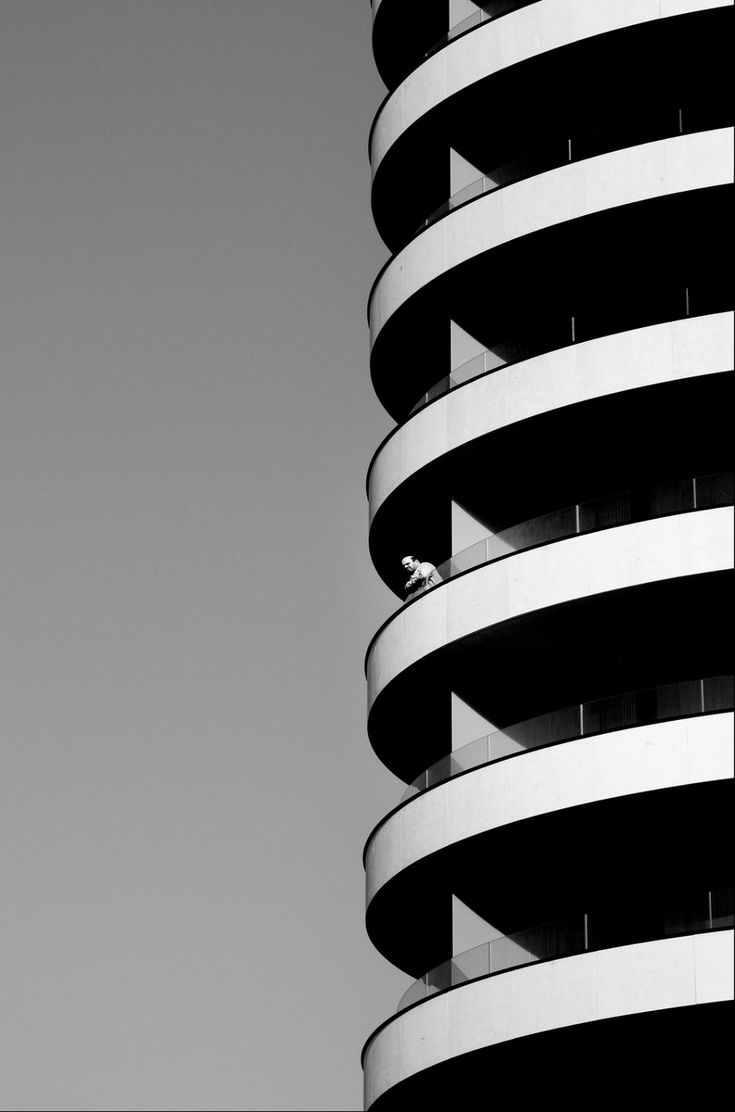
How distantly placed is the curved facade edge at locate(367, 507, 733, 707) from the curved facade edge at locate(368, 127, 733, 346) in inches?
255

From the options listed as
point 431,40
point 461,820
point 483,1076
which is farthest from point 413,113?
point 483,1076

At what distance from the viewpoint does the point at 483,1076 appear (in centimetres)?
3906

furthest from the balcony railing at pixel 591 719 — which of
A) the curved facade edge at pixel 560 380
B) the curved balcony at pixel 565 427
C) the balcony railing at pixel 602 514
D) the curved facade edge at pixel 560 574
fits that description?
the curved facade edge at pixel 560 380

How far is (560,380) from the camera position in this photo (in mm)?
41312

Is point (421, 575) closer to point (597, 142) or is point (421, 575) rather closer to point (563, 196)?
point (563, 196)

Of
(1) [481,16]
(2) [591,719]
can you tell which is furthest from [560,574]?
(1) [481,16]

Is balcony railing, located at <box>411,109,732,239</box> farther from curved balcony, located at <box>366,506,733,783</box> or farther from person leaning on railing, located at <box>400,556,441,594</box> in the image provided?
curved balcony, located at <box>366,506,733,783</box>

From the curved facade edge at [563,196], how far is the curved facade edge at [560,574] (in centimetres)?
647

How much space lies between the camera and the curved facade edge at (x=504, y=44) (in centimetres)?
4281

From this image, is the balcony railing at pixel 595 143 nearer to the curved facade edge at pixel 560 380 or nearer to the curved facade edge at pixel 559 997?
the curved facade edge at pixel 560 380

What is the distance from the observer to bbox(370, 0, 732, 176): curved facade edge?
4281 centimetres

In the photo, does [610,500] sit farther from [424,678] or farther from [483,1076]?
[483,1076]

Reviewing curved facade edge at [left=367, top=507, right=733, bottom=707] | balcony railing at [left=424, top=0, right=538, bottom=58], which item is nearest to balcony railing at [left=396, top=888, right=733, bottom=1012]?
curved facade edge at [left=367, top=507, right=733, bottom=707]

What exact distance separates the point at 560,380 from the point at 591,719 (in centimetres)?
641
